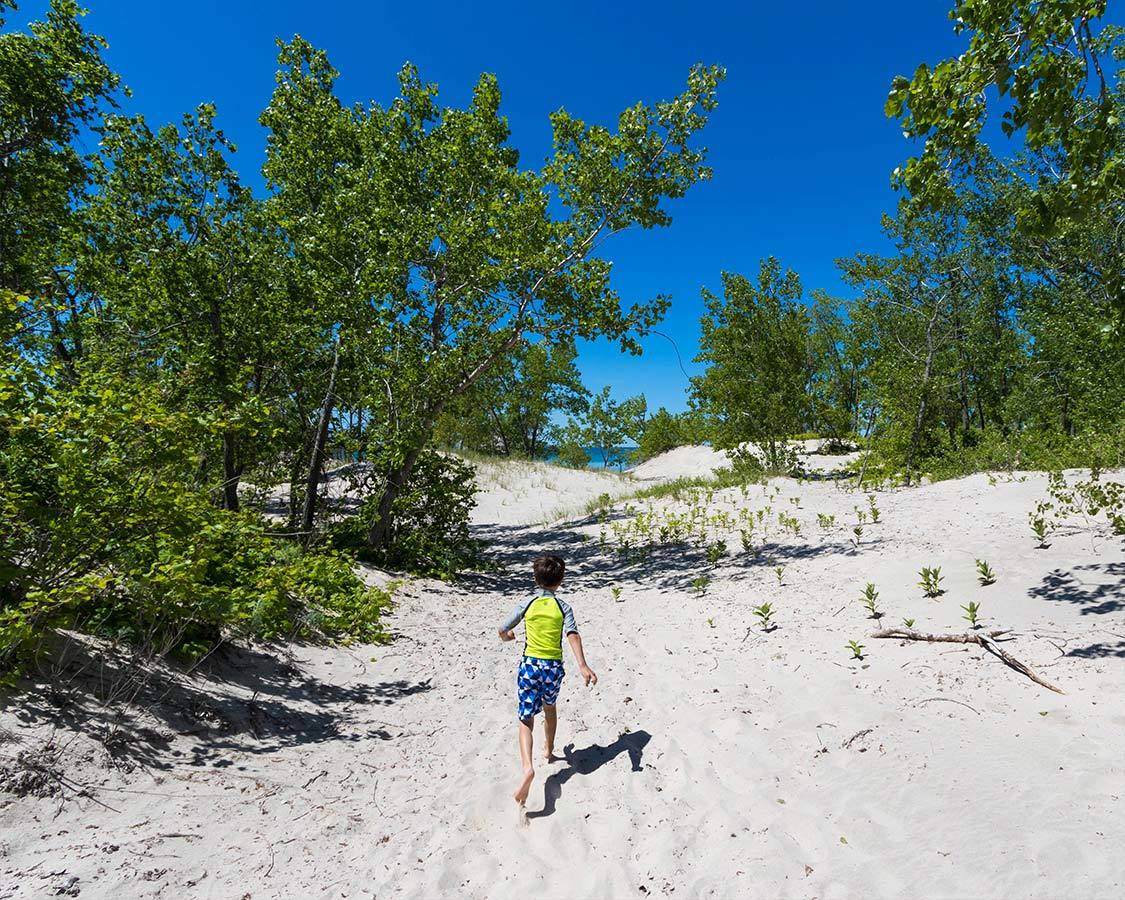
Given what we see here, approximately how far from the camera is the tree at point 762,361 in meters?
20.6

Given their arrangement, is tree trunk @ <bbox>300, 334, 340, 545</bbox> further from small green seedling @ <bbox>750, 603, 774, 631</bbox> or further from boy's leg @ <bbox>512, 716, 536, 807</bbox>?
small green seedling @ <bbox>750, 603, 774, 631</bbox>

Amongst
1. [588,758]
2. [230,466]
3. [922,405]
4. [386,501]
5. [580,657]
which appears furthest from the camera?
[922,405]

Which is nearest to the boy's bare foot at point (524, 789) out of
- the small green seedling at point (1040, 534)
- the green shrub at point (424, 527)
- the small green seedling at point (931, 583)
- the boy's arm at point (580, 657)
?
the boy's arm at point (580, 657)

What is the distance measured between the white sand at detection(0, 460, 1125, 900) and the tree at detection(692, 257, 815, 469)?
1398 cm

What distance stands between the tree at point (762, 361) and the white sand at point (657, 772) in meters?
14.0

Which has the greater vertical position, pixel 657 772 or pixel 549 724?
pixel 549 724

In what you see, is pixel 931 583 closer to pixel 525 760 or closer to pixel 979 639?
pixel 979 639

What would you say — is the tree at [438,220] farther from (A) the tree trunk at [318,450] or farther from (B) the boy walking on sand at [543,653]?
(B) the boy walking on sand at [543,653]

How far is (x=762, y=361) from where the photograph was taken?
68.3 feet

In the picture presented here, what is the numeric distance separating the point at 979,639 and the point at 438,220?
11.9 m

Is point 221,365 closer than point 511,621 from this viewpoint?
No

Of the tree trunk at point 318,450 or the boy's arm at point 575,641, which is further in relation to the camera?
the tree trunk at point 318,450

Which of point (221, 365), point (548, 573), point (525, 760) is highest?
point (221, 365)

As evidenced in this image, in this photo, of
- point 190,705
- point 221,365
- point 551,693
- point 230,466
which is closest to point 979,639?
point 551,693
